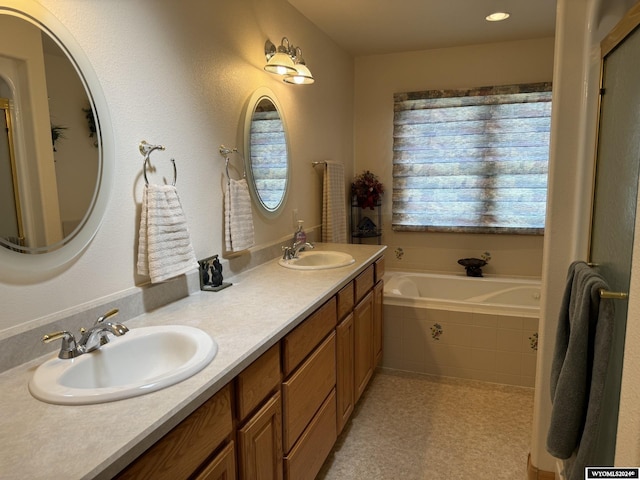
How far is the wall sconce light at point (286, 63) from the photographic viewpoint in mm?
2170

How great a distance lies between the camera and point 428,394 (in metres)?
2.70

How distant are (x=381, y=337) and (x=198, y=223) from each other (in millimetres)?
1608

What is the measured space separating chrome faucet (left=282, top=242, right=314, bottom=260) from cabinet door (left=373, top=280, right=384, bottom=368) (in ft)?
1.69

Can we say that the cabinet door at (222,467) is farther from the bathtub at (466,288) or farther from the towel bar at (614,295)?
the bathtub at (466,288)

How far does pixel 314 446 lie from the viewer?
1746 mm

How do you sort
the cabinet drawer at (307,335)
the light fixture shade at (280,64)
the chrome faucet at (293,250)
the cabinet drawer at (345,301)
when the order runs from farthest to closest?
the chrome faucet at (293,250) → the light fixture shade at (280,64) → the cabinet drawer at (345,301) → the cabinet drawer at (307,335)

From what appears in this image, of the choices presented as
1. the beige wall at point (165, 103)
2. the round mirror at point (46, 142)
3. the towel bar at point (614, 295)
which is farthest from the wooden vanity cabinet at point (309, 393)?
the towel bar at point (614, 295)

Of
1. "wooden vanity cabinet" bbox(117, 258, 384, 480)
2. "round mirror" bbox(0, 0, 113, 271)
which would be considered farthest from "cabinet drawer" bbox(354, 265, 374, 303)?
"round mirror" bbox(0, 0, 113, 271)

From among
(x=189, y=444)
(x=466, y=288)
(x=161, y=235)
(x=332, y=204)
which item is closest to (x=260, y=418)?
(x=189, y=444)

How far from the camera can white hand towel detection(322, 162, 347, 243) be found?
10.4 ft

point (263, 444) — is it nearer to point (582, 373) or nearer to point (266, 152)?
point (582, 373)

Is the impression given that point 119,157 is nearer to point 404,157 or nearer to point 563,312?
point 563,312

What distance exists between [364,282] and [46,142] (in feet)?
5.46

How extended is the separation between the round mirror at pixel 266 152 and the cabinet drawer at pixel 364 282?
25.4 inches
